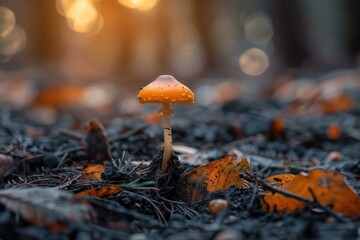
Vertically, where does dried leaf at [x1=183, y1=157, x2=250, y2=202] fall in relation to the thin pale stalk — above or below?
below

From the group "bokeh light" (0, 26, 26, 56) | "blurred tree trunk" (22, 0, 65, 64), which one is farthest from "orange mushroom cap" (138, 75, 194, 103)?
Answer: "bokeh light" (0, 26, 26, 56)

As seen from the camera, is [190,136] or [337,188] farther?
[190,136]

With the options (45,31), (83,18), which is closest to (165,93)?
(45,31)

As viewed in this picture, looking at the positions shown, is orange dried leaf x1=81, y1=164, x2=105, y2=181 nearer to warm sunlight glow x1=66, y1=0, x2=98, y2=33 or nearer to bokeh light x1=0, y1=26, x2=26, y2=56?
bokeh light x1=0, y1=26, x2=26, y2=56

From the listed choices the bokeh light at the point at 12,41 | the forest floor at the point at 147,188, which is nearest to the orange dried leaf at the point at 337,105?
the forest floor at the point at 147,188

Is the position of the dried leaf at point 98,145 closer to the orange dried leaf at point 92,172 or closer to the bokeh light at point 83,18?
the orange dried leaf at point 92,172

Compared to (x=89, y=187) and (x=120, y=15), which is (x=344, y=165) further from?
(x=120, y=15)

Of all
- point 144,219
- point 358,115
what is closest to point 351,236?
point 144,219
